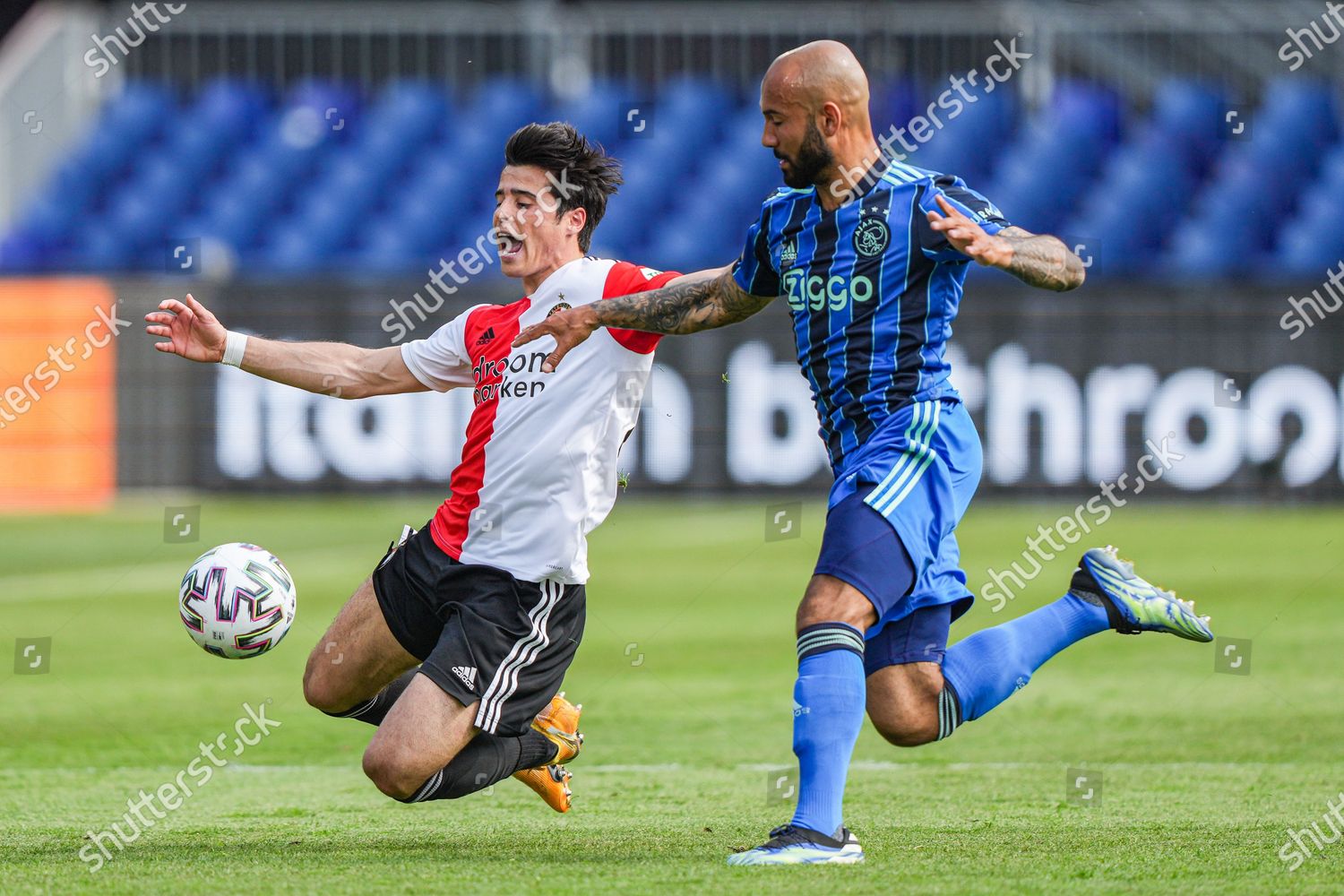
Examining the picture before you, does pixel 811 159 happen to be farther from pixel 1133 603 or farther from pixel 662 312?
pixel 1133 603

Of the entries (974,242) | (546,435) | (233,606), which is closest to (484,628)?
(546,435)

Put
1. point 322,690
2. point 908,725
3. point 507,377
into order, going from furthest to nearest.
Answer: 1. point 322,690
2. point 507,377
3. point 908,725

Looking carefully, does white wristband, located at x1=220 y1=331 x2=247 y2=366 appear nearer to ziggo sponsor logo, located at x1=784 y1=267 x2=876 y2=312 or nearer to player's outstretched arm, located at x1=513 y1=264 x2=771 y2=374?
player's outstretched arm, located at x1=513 y1=264 x2=771 y2=374

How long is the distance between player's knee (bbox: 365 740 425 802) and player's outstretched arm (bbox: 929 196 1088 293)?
2.07m

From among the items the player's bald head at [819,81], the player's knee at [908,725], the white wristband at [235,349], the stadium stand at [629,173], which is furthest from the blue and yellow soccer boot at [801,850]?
the stadium stand at [629,173]

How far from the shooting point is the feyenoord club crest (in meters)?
4.98

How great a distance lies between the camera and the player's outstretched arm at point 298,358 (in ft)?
18.7

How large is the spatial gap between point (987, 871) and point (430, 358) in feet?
7.68

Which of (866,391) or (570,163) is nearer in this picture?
(866,391)

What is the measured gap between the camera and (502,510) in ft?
17.8

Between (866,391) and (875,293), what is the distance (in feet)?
0.88

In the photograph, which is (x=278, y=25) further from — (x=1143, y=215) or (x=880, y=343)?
(x=880, y=343)

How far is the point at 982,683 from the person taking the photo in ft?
17.0

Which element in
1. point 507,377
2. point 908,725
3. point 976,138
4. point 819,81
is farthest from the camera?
point 976,138
